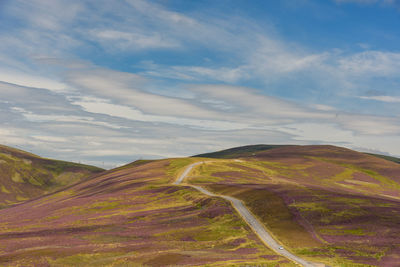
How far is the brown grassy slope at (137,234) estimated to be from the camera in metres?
58.4

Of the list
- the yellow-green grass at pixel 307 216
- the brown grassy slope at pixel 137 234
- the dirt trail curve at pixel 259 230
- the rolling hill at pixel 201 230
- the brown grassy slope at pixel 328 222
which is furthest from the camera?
the yellow-green grass at pixel 307 216

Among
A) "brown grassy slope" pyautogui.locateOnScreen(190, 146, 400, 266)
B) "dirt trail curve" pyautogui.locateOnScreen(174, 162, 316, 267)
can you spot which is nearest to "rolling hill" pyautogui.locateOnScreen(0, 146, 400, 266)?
"brown grassy slope" pyautogui.locateOnScreen(190, 146, 400, 266)

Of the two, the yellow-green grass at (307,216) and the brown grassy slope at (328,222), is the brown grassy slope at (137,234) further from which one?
the brown grassy slope at (328,222)

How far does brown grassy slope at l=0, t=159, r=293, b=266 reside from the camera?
5844 cm

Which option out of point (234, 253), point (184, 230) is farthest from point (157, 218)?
point (234, 253)

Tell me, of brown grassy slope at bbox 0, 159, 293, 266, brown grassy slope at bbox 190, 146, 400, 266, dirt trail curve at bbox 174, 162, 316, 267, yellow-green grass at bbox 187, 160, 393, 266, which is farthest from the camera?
yellow-green grass at bbox 187, 160, 393, 266

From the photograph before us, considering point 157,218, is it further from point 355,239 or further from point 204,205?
point 355,239

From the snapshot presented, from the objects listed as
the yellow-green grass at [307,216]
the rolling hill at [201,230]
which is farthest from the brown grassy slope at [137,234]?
the yellow-green grass at [307,216]

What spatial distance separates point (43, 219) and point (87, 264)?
187 ft

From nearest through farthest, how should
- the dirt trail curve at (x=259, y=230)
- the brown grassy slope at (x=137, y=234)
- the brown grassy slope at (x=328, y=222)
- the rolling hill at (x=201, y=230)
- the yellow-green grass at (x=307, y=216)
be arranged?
the brown grassy slope at (x=137, y=234), the rolling hill at (x=201, y=230), the dirt trail curve at (x=259, y=230), the brown grassy slope at (x=328, y=222), the yellow-green grass at (x=307, y=216)

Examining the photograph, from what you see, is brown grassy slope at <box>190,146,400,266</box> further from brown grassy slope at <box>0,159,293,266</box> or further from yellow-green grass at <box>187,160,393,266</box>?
brown grassy slope at <box>0,159,293,266</box>

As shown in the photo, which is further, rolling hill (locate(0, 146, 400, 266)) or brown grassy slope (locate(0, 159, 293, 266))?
rolling hill (locate(0, 146, 400, 266))

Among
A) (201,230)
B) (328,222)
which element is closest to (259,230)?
(201,230)

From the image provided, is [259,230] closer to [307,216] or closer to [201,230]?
[201,230]
